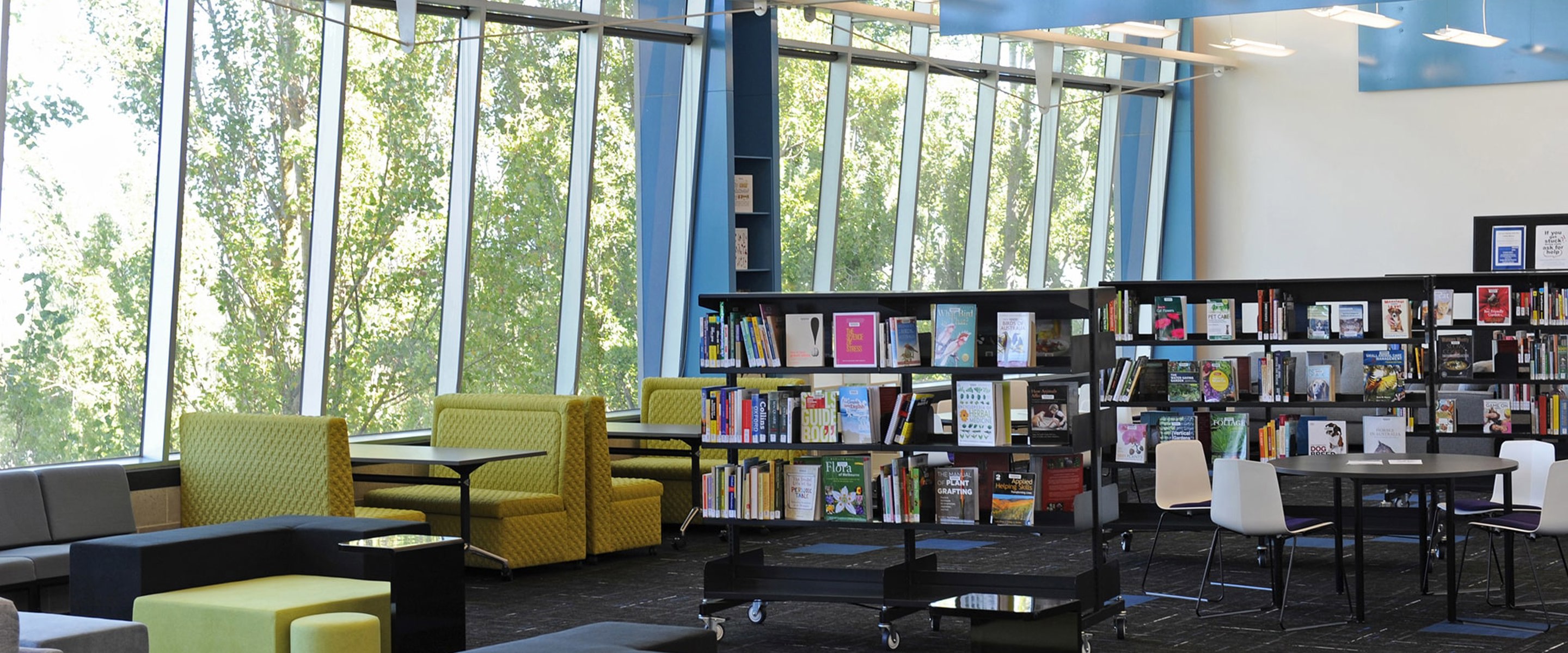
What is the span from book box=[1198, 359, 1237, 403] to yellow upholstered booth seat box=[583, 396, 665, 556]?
10.8ft

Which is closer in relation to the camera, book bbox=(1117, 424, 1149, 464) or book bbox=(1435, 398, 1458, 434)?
book bbox=(1117, 424, 1149, 464)

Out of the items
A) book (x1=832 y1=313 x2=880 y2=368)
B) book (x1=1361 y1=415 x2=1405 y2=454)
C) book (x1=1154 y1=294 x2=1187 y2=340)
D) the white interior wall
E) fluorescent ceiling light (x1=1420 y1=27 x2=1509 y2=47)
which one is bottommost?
book (x1=1361 y1=415 x2=1405 y2=454)

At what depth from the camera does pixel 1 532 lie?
7293mm

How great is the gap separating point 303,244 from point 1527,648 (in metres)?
7.07

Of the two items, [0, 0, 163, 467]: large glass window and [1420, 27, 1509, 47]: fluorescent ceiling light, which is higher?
[1420, 27, 1509, 47]: fluorescent ceiling light

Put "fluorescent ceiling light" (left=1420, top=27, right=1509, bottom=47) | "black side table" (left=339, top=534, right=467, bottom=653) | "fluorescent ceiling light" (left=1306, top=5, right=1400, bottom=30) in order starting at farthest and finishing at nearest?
1. "fluorescent ceiling light" (left=1420, top=27, right=1509, bottom=47)
2. "fluorescent ceiling light" (left=1306, top=5, right=1400, bottom=30)
3. "black side table" (left=339, top=534, right=467, bottom=653)

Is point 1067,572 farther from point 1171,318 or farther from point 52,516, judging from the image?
point 52,516

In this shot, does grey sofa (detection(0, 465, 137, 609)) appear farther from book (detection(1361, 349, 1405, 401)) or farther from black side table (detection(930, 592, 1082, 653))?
book (detection(1361, 349, 1405, 401))

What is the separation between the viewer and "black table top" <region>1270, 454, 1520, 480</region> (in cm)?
716

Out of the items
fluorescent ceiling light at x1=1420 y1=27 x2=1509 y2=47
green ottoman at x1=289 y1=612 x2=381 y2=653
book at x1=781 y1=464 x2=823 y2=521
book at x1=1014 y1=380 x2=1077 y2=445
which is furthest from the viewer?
fluorescent ceiling light at x1=1420 y1=27 x2=1509 y2=47

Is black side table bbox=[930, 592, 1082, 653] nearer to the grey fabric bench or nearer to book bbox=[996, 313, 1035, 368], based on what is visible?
the grey fabric bench

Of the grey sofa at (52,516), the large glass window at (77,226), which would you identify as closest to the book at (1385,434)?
the grey sofa at (52,516)

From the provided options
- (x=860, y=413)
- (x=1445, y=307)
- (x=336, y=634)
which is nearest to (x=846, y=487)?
(x=860, y=413)

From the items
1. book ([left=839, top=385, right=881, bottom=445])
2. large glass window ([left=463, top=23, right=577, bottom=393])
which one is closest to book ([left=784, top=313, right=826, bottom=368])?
book ([left=839, top=385, right=881, bottom=445])
